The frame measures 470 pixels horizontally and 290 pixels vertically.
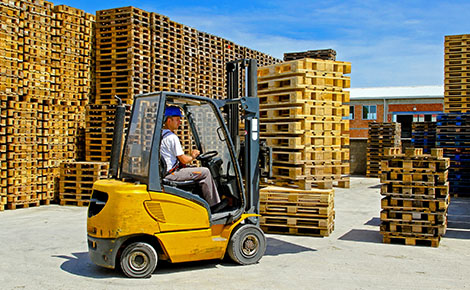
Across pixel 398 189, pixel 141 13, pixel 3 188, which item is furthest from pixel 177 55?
pixel 398 189

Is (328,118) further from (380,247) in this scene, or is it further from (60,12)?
(60,12)

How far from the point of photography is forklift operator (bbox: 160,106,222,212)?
6.31 m

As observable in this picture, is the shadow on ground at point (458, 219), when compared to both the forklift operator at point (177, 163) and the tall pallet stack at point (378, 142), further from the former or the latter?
the tall pallet stack at point (378, 142)

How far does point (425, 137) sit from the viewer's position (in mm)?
19438

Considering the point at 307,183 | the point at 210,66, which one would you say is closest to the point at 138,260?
the point at 307,183

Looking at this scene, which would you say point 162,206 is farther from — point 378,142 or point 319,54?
point 378,142

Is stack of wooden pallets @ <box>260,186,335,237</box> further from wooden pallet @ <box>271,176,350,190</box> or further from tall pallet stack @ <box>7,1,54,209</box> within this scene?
tall pallet stack @ <box>7,1,54,209</box>

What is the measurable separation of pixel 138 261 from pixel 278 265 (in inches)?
75.4

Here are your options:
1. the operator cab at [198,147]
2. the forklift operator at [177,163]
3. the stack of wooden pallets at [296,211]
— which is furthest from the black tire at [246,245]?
the stack of wooden pallets at [296,211]

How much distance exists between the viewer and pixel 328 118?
907 cm

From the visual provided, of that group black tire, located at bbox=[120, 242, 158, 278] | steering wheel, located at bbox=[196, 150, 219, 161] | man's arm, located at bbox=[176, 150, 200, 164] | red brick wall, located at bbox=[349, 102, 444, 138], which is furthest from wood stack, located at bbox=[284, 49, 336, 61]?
red brick wall, located at bbox=[349, 102, 444, 138]

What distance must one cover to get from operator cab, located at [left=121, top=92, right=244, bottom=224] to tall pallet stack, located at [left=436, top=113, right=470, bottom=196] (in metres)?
10.8

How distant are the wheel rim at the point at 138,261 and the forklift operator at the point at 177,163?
1030 mm

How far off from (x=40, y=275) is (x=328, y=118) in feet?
18.2
